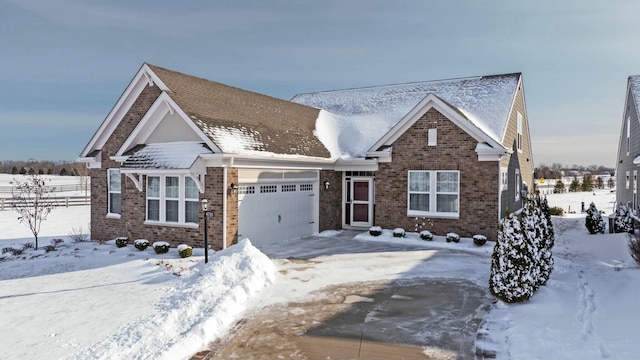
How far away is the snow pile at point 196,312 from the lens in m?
6.46

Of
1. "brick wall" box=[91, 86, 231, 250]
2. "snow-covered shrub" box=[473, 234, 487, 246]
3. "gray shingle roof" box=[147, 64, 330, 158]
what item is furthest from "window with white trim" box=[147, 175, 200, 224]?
"snow-covered shrub" box=[473, 234, 487, 246]

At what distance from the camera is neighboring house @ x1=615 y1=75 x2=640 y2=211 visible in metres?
18.7

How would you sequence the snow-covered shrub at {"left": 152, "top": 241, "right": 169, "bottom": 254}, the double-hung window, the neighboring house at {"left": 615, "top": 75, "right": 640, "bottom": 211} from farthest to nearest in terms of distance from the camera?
1. the double-hung window
2. the neighboring house at {"left": 615, "top": 75, "right": 640, "bottom": 211}
3. the snow-covered shrub at {"left": 152, "top": 241, "right": 169, "bottom": 254}

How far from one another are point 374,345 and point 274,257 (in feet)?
23.2

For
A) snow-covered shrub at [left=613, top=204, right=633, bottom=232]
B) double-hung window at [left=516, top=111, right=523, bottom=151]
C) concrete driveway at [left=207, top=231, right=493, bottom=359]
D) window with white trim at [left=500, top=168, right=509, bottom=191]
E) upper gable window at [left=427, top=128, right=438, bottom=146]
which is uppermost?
double-hung window at [left=516, top=111, right=523, bottom=151]

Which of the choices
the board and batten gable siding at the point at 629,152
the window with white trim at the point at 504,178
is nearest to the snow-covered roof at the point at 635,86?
the board and batten gable siding at the point at 629,152

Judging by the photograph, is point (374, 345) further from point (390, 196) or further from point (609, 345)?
point (390, 196)

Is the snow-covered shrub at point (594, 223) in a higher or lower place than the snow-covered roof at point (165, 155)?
lower

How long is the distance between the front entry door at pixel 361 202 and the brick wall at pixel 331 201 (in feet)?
1.94

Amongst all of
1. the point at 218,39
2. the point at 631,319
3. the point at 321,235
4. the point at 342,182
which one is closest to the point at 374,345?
the point at 631,319

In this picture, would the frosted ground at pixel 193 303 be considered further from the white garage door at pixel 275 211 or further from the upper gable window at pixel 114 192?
the upper gable window at pixel 114 192

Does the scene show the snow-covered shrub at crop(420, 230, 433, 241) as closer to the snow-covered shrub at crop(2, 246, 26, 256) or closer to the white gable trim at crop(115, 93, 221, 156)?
the white gable trim at crop(115, 93, 221, 156)

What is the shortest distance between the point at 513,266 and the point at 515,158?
1307 centimetres

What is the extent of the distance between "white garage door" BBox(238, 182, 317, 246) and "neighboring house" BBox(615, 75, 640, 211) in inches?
481
